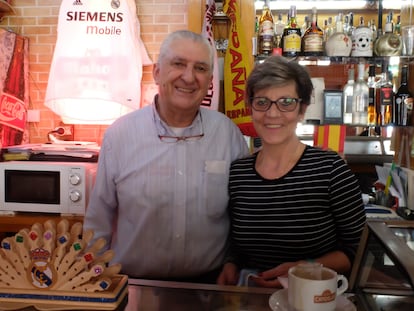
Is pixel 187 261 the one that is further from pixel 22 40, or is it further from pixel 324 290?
pixel 22 40

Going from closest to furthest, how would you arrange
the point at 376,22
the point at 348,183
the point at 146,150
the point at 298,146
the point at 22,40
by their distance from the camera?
1. the point at 348,183
2. the point at 298,146
3. the point at 146,150
4. the point at 22,40
5. the point at 376,22

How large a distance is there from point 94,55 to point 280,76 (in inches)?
62.1

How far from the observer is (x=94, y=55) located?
8.99 ft

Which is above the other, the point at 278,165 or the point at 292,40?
the point at 292,40

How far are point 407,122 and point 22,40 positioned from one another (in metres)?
2.74

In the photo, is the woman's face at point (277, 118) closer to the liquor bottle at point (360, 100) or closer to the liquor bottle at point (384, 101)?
the liquor bottle at point (360, 100)

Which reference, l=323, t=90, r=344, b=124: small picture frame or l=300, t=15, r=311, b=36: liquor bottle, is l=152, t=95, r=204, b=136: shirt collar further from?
l=300, t=15, r=311, b=36: liquor bottle

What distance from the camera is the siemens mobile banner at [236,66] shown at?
2695 mm

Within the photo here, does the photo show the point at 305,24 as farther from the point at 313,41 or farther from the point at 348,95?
the point at 348,95

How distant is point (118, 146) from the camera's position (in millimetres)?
1832

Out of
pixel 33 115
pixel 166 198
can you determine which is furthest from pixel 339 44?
pixel 33 115

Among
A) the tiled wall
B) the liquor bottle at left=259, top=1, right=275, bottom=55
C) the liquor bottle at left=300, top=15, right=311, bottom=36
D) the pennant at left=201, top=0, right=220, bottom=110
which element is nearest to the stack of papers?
the tiled wall

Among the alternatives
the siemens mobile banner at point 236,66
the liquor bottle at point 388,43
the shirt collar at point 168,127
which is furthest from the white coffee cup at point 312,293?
the liquor bottle at point 388,43

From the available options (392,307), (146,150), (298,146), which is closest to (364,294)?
(392,307)
